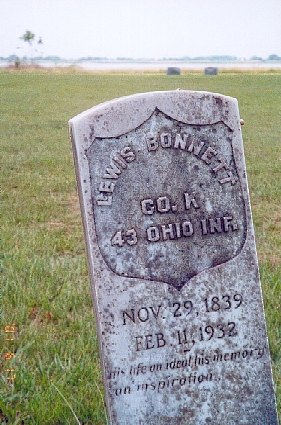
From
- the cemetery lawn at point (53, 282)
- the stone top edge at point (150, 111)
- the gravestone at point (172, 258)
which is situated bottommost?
the cemetery lawn at point (53, 282)

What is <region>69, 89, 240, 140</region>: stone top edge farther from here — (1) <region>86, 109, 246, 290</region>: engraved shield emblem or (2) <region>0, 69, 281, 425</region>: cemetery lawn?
(2) <region>0, 69, 281, 425</region>: cemetery lawn

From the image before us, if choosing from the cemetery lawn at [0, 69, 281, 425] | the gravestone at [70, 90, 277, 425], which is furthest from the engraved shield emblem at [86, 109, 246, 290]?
the cemetery lawn at [0, 69, 281, 425]

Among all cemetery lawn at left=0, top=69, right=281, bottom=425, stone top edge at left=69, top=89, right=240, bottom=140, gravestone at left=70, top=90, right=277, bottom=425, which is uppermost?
stone top edge at left=69, top=89, right=240, bottom=140

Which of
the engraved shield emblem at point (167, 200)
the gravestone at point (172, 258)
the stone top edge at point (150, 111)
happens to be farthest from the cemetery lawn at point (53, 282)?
the stone top edge at point (150, 111)

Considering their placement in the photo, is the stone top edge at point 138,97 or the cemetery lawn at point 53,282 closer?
the stone top edge at point 138,97

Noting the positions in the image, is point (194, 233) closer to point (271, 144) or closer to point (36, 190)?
point (36, 190)

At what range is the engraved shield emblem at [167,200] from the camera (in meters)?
2.56

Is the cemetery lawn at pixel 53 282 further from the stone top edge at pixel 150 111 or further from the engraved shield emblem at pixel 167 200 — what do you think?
the stone top edge at pixel 150 111

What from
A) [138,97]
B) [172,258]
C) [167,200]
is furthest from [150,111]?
[172,258]

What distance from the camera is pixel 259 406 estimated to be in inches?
111

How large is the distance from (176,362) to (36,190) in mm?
4875

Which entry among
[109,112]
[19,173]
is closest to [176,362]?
[109,112]

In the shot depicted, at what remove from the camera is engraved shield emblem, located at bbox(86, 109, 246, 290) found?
2.56 meters

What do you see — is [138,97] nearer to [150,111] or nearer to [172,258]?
[150,111]
